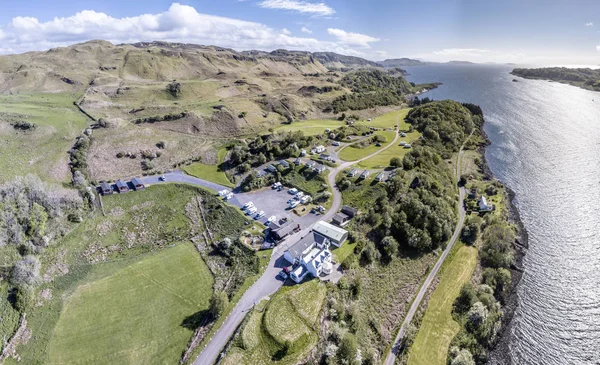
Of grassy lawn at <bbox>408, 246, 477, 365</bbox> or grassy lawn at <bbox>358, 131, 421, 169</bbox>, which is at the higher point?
grassy lawn at <bbox>358, 131, 421, 169</bbox>

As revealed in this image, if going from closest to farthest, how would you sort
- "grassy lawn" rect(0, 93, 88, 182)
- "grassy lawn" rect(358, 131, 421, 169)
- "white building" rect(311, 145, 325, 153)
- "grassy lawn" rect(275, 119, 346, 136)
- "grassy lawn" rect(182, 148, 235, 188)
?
"grassy lawn" rect(0, 93, 88, 182), "grassy lawn" rect(182, 148, 235, 188), "grassy lawn" rect(358, 131, 421, 169), "white building" rect(311, 145, 325, 153), "grassy lawn" rect(275, 119, 346, 136)

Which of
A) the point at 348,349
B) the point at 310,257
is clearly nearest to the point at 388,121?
the point at 310,257

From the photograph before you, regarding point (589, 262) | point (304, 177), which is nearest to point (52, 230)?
point (304, 177)

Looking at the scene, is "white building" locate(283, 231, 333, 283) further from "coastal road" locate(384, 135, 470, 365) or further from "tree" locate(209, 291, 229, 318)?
"coastal road" locate(384, 135, 470, 365)

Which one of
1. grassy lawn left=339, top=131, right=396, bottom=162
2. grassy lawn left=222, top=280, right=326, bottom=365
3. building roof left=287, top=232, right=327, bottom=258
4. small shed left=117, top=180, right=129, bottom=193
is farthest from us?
grassy lawn left=339, top=131, right=396, bottom=162

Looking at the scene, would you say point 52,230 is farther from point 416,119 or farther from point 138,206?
point 416,119

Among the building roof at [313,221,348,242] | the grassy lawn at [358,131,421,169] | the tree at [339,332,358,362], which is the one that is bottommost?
the tree at [339,332,358,362]

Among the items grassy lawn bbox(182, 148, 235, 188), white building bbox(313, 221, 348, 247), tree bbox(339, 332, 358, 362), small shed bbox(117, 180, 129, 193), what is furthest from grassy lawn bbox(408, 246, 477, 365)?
small shed bbox(117, 180, 129, 193)

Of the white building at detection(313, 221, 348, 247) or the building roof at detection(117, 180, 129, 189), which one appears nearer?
the white building at detection(313, 221, 348, 247)
